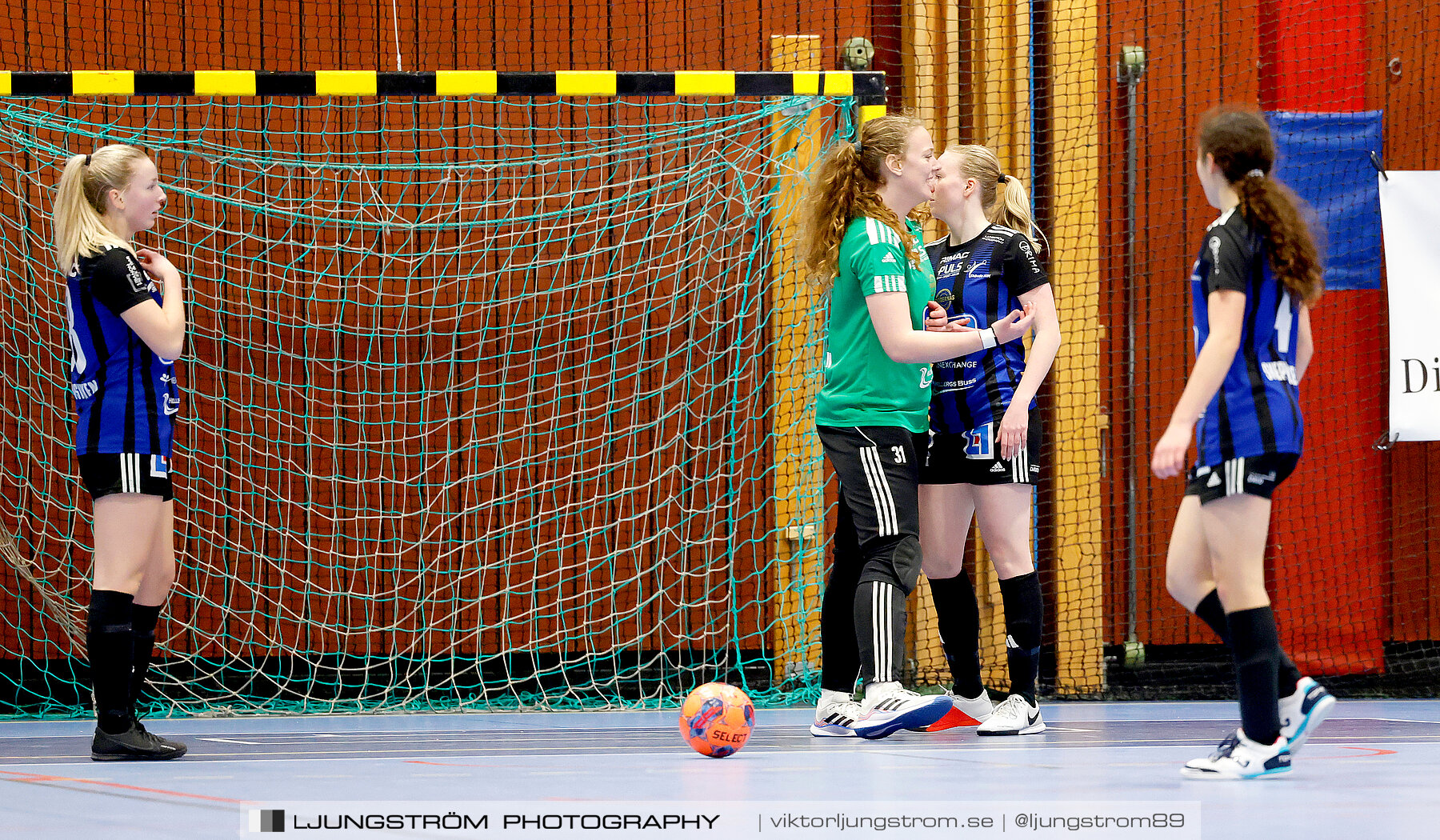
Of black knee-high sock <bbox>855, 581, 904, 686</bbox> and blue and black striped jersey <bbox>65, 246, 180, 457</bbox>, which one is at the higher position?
blue and black striped jersey <bbox>65, 246, 180, 457</bbox>

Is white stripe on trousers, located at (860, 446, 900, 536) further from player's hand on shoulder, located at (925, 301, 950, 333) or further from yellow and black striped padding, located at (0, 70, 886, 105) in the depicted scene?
yellow and black striped padding, located at (0, 70, 886, 105)

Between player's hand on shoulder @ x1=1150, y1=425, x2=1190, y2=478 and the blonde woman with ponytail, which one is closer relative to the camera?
player's hand on shoulder @ x1=1150, y1=425, x2=1190, y2=478

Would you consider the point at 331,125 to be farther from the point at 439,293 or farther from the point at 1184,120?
the point at 1184,120

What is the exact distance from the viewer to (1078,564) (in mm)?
5371

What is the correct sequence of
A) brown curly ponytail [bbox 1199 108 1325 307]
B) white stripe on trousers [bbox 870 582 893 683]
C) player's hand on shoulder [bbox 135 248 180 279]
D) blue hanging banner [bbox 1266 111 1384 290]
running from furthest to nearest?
blue hanging banner [bbox 1266 111 1384 290] < player's hand on shoulder [bbox 135 248 180 279] < white stripe on trousers [bbox 870 582 893 683] < brown curly ponytail [bbox 1199 108 1325 307]

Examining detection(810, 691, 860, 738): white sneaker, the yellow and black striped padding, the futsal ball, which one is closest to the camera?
the futsal ball

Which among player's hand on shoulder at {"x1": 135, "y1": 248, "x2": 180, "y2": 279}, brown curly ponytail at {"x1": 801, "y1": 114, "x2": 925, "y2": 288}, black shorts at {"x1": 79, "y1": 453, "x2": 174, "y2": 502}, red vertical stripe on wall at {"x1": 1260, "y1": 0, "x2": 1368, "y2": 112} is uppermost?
red vertical stripe on wall at {"x1": 1260, "y1": 0, "x2": 1368, "y2": 112}

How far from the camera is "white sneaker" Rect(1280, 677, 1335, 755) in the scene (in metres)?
3.05

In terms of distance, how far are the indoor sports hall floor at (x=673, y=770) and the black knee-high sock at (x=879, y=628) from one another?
0.74 feet

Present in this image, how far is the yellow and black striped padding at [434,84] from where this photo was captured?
15.2 ft

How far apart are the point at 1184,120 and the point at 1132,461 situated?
5.06 feet

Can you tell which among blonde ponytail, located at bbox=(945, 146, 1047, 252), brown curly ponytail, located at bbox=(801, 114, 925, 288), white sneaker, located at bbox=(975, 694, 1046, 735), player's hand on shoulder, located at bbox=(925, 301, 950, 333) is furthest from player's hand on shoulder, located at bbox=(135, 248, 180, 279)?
white sneaker, located at bbox=(975, 694, 1046, 735)

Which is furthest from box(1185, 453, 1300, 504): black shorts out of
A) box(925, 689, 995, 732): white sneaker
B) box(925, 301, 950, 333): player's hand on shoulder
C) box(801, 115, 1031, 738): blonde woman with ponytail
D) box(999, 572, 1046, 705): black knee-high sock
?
box(925, 689, 995, 732): white sneaker

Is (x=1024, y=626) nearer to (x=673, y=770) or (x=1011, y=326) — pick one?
(x=1011, y=326)
